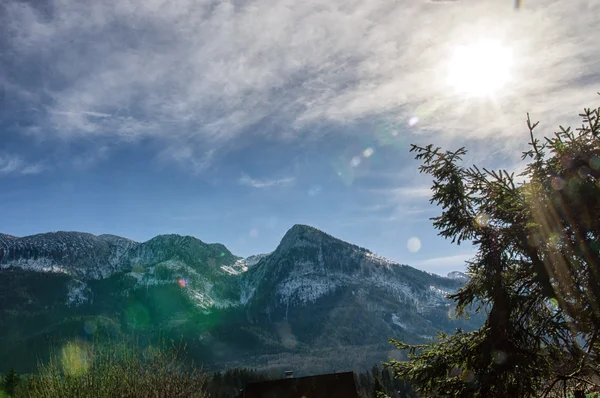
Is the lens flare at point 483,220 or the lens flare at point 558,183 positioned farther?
the lens flare at point 483,220

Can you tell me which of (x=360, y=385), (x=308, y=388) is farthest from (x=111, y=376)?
(x=360, y=385)

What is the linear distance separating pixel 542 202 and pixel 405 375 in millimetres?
5173

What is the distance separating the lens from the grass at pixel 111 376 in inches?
632

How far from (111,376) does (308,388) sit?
75.4ft

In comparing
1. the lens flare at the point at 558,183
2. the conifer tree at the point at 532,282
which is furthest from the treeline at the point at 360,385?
the lens flare at the point at 558,183

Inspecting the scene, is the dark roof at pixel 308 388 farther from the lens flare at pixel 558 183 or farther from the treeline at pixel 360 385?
the treeline at pixel 360 385

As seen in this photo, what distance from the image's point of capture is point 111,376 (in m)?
16.6

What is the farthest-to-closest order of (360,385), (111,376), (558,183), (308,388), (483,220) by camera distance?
(360,385) < (308,388) < (111,376) < (483,220) < (558,183)

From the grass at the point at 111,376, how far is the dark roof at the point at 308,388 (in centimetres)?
1836

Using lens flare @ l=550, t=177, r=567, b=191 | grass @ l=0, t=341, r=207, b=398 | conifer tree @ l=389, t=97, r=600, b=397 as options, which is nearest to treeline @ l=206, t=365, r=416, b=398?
grass @ l=0, t=341, r=207, b=398

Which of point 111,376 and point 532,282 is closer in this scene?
point 532,282

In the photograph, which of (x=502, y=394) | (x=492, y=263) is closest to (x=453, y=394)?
(x=502, y=394)

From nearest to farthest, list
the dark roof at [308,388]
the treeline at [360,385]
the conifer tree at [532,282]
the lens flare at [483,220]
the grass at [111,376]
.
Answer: the conifer tree at [532,282] < the lens flare at [483,220] < the grass at [111,376] < the dark roof at [308,388] < the treeline at [360,385]

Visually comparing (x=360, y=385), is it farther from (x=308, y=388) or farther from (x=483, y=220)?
(x=483, y=220)
